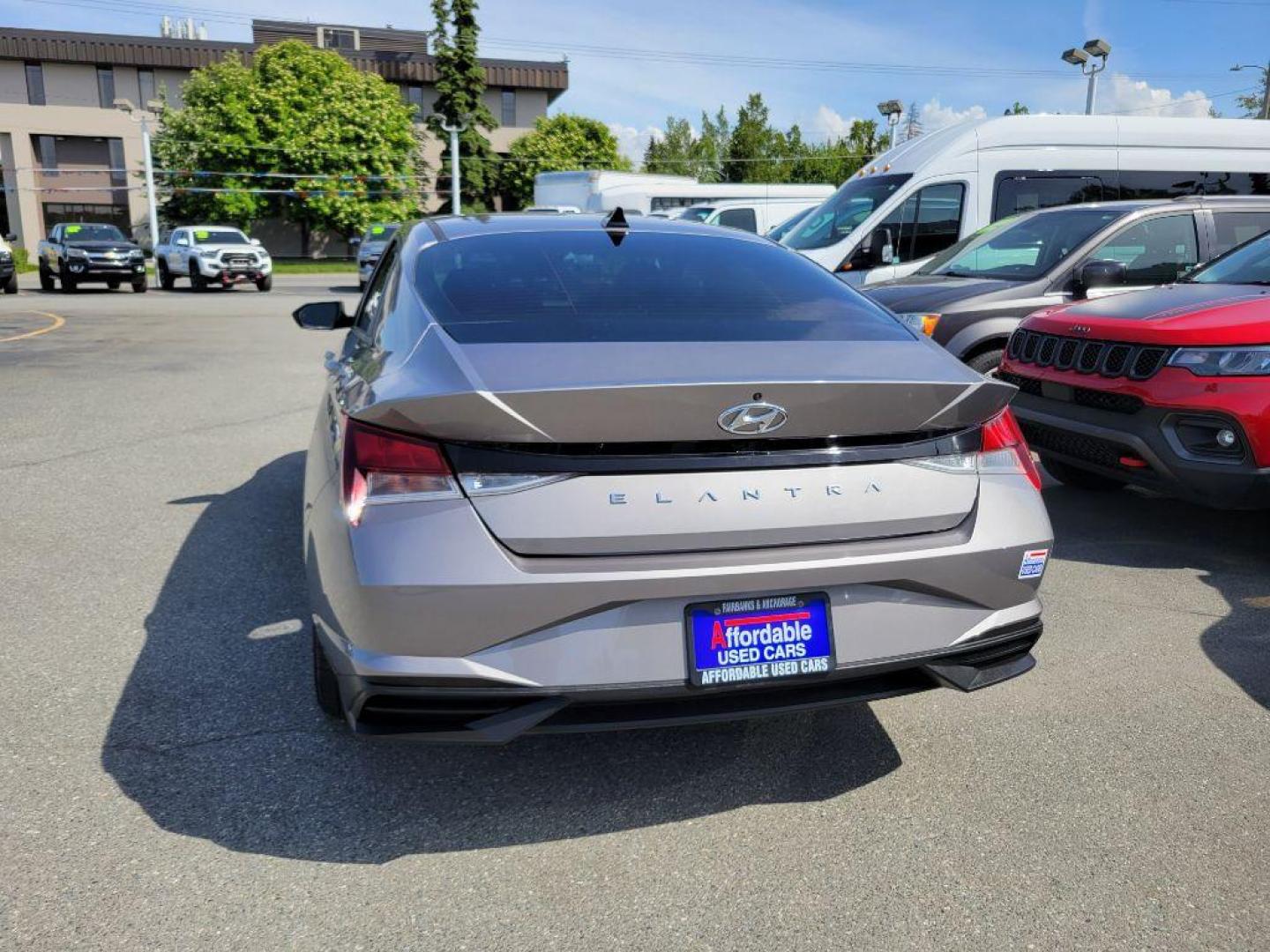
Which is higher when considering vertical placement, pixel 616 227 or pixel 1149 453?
pixel 616 227

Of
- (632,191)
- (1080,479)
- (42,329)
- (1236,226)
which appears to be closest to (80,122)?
(632,191)

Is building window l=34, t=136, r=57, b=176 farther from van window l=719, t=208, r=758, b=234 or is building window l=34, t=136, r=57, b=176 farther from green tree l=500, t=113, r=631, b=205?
van window l=719, t=208, r=758, b=234

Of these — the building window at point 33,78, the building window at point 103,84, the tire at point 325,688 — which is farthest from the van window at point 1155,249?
the building window at point 33,78

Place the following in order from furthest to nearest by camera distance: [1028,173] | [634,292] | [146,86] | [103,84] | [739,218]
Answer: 1. [146,86]
2. [103,84]
3. [739,218]
4. [1028,173]
5. [634,292]

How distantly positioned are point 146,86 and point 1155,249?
201ft

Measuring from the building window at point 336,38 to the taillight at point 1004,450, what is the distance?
68.1m

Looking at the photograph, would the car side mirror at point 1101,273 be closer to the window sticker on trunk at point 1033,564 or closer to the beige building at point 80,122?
the window sticker on trunk at point 1033,564

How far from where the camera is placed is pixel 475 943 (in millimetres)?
2324

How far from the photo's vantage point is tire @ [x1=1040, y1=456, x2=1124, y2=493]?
643 cm

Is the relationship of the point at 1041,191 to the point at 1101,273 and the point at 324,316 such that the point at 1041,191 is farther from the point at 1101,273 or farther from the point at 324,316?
the point at 324,316

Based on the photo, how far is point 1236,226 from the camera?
7.58 m

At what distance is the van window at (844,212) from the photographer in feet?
37.8

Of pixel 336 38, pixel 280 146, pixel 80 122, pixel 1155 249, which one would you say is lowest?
pixel 1155 249

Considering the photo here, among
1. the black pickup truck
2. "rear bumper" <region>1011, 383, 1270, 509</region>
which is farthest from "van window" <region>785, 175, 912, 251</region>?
the black pickup truck
